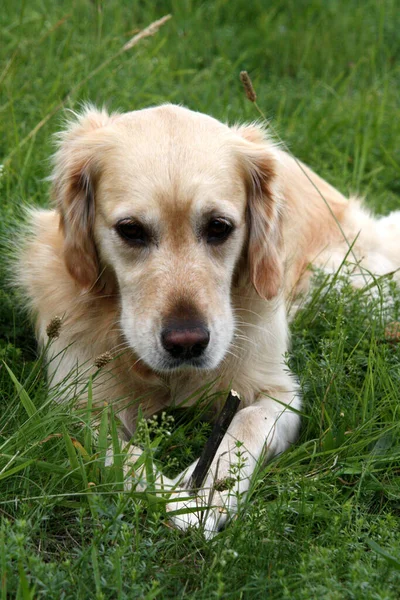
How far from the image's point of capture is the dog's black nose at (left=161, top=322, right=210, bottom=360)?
297cm

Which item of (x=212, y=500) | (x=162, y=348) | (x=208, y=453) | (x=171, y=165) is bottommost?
(x=212, y=500)

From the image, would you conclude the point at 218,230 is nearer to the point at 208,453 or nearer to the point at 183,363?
the point at 183,363

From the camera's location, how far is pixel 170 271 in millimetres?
3133

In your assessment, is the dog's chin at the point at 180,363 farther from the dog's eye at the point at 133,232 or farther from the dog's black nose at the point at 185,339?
the dog's eye at the point at 133,232

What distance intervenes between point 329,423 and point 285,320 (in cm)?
80

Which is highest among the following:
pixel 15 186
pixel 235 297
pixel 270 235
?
pixel 270 235

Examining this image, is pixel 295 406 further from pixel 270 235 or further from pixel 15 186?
pixel 15 186

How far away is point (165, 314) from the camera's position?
9.86ft

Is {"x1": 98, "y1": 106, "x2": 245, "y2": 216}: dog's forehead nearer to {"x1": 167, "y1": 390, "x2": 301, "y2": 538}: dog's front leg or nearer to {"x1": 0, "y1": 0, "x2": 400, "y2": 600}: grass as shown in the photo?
{"x1": 0, "y1": 0, "x2": 400, "y2": 600}: grass

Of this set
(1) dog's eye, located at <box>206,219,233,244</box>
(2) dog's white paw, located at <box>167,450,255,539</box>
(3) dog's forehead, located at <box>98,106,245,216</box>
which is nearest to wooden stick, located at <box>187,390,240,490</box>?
(2) dog's white paw, located at <box>167,450,255,539</box>

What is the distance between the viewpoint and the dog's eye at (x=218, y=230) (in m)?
3.28

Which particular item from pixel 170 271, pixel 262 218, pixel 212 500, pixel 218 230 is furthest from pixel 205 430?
pixel 262 218

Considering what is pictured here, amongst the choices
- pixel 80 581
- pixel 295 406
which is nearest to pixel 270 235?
pixel 295 406

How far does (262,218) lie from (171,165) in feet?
1.85
